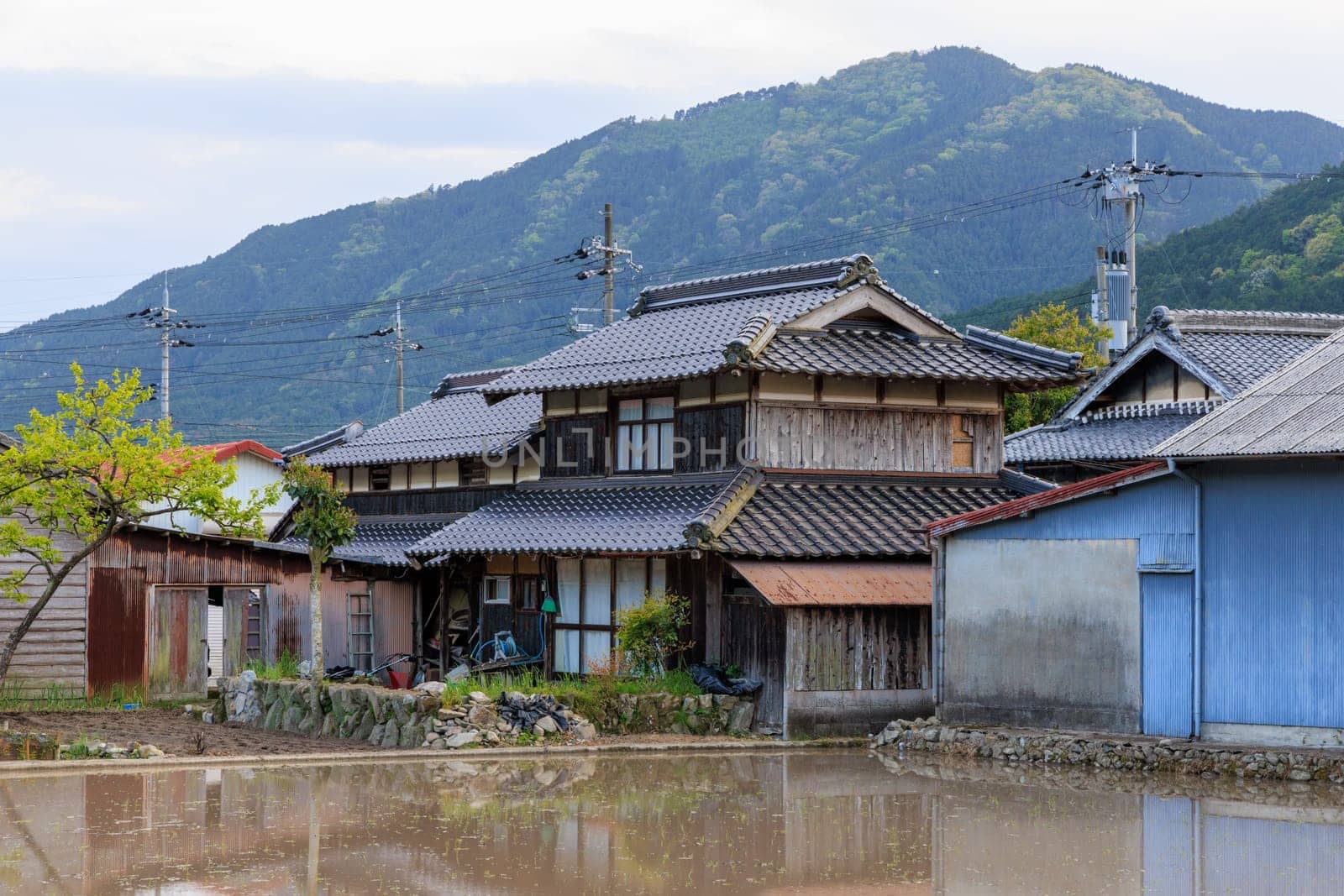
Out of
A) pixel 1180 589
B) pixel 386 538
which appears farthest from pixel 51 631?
pixel 1180 589

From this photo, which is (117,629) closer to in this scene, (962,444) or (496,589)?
(496,589)

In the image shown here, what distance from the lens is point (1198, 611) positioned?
20406 millimetres

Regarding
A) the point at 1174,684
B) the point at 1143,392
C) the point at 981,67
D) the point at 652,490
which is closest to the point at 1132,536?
the point at 1174,684

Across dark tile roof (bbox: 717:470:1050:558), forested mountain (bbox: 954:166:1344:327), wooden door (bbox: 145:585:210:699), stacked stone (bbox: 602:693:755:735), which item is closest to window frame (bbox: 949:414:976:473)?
dark tile roof (bbox: 717:470:1050:558)

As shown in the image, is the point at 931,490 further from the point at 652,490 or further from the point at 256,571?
the point at 256,571

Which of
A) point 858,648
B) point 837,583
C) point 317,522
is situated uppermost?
point 317,522

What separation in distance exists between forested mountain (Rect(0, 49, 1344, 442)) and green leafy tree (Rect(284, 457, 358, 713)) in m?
64.5

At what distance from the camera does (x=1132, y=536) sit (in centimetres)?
2114

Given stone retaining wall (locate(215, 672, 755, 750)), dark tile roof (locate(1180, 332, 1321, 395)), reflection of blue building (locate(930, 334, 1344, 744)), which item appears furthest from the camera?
dark tile roof (locate(1180, 332, 1321, 395))

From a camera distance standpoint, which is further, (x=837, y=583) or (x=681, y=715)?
(x=837, y=583)

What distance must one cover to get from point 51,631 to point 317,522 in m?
7.65

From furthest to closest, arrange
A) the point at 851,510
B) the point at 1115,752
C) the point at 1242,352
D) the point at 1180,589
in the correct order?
the point at 1242,352 → the point at 851,510 → the point at 1180,589 → the point at 1115,752

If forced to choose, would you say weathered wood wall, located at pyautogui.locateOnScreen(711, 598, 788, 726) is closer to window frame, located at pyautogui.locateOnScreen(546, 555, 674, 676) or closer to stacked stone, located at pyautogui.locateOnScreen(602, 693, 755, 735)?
stacked stone, located at pyautogui.locateOnScreen(602, 693, 755, 735)

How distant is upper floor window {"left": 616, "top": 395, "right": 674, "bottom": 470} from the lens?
2823 centimetres
